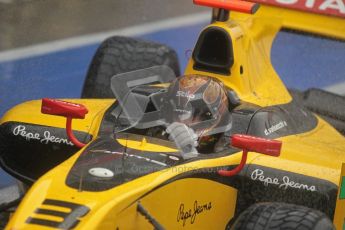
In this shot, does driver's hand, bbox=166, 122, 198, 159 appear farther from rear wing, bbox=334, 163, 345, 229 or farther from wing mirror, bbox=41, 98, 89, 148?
rear wing, bbox=334, 163, 345, 229

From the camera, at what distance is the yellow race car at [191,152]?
468 cm

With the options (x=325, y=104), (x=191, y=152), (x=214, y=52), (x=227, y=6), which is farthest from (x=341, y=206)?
(x=325, y=104)

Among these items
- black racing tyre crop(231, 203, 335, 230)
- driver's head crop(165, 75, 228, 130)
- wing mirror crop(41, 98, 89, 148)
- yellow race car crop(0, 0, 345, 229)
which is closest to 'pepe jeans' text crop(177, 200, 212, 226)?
yellow race car crop(0, 0, 345, 229)

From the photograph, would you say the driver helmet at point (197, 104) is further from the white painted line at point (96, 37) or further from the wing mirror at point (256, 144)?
the white painted line at point (96, 37)

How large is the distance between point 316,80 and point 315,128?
3634 millimetres

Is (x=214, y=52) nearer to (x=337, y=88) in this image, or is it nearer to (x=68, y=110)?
(x=68, y=110)

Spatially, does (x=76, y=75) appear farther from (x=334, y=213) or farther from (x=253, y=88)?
(x=334, y=213)

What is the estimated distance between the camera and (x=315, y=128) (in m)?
6.27

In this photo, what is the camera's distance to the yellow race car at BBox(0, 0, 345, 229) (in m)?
4.68

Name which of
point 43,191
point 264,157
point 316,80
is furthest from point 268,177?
point 316,80

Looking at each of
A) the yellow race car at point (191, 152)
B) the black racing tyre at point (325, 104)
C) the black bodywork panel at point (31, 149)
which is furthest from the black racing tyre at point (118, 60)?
the black bodywork panel at point (31, 149)

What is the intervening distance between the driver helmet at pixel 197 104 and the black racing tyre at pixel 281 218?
520 millimetres

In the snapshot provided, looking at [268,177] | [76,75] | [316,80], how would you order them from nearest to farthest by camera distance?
[268,177] < [76,75] < [316,80]

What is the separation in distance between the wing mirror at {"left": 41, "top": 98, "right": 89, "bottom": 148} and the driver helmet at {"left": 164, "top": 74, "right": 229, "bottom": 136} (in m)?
0.44
